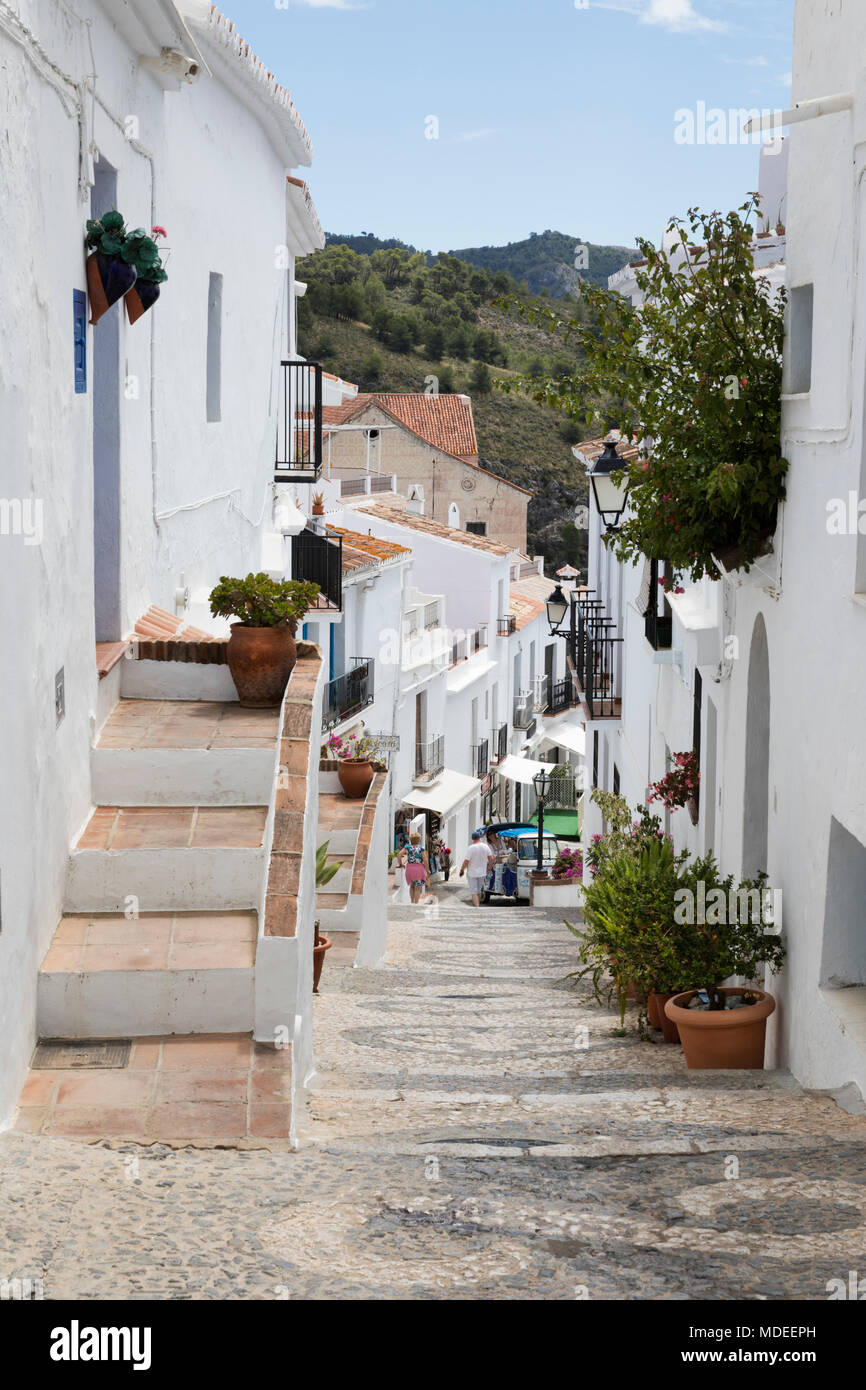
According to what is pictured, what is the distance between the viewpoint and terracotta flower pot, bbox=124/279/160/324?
8.47 m

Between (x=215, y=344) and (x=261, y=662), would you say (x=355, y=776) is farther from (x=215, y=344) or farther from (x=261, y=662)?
(x=261, y=662)

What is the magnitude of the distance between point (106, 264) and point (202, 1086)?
453 centimetres

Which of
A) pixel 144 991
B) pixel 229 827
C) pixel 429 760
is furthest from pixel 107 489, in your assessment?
pixel 429 760

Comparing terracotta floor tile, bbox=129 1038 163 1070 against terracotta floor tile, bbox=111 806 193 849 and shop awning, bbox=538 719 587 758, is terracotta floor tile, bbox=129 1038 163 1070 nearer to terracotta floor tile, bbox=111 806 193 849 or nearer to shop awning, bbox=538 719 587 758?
terracotta floor tile, bbox=111 806 193 849

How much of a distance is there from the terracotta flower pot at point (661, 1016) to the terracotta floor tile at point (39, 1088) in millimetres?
4224

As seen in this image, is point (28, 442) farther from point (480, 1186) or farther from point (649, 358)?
point (649, 358)

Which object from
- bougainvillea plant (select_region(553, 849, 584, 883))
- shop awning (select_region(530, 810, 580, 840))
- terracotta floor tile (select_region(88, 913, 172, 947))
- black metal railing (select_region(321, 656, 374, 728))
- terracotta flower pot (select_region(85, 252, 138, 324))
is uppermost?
terracotta flower pot (select_region(85, 252, 138, 324))

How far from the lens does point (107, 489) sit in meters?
9.27

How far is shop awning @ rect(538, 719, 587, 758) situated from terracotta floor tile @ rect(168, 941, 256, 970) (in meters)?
31.1

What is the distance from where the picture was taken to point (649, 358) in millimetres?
8820

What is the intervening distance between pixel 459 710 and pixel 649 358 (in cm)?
2836

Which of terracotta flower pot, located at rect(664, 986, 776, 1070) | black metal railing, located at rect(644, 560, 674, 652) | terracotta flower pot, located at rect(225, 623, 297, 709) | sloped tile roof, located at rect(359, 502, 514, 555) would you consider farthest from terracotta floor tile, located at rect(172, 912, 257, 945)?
sloped tile roof, located at rect(359, 502, 514, 555)
